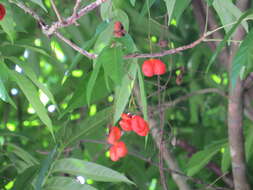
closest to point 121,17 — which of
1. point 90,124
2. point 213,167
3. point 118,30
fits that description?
point 118,30

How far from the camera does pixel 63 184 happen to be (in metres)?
1.67

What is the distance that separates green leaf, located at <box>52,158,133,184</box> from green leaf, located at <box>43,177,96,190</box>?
31 mm

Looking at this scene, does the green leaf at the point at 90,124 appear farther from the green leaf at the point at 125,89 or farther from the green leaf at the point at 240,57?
the green leaf at the point at 240,57

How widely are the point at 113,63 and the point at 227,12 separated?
41 cm

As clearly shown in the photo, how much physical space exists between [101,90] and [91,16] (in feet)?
2.94

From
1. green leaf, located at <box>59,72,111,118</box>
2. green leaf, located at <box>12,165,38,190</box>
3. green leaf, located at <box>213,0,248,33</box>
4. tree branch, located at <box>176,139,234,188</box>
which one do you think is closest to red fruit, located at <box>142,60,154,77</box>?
green leaf, located at <box>59,72,111,118</box>

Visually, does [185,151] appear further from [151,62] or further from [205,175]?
[151,62]

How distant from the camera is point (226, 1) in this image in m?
1.49

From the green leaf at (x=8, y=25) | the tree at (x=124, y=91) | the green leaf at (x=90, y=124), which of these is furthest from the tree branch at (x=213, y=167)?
the green leaf at (x=8, y=25)

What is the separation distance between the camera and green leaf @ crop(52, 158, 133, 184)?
63.2 inches

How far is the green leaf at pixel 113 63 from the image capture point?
48.6 inches

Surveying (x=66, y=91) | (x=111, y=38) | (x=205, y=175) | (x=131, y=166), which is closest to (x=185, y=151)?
(x=205, y=175)

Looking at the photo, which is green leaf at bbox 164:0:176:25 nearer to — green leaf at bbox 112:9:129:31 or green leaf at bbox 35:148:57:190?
green leaf at bbox 112:9:129:31

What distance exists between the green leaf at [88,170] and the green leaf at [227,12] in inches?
19.5
